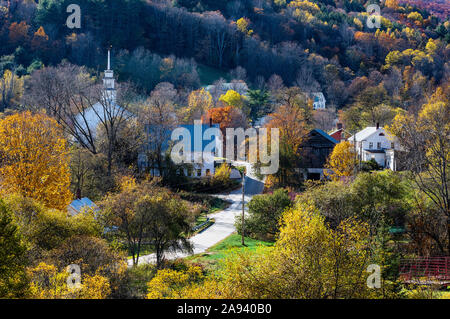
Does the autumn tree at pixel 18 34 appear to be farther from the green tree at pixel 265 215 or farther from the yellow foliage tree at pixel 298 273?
the yellow foliage tree at pixel 298 273

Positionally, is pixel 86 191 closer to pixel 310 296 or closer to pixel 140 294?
pixel 140 294

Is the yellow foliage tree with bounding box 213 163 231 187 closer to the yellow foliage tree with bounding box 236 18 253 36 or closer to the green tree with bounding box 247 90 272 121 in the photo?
the green tree with bounding box 247 90 272 121

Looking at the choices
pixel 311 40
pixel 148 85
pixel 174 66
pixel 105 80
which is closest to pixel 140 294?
pixel 105 80

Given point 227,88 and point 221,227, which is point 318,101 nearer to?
point 227,88

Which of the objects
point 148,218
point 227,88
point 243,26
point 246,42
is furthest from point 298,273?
point 243,26

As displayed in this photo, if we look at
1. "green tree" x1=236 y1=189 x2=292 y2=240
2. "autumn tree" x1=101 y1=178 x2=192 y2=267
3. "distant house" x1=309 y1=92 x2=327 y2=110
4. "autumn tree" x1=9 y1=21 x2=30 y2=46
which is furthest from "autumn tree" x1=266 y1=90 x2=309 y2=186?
"autumn tree" x1=9 y1=21 x2=30 y2=46

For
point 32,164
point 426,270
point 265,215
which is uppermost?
point 32,164
